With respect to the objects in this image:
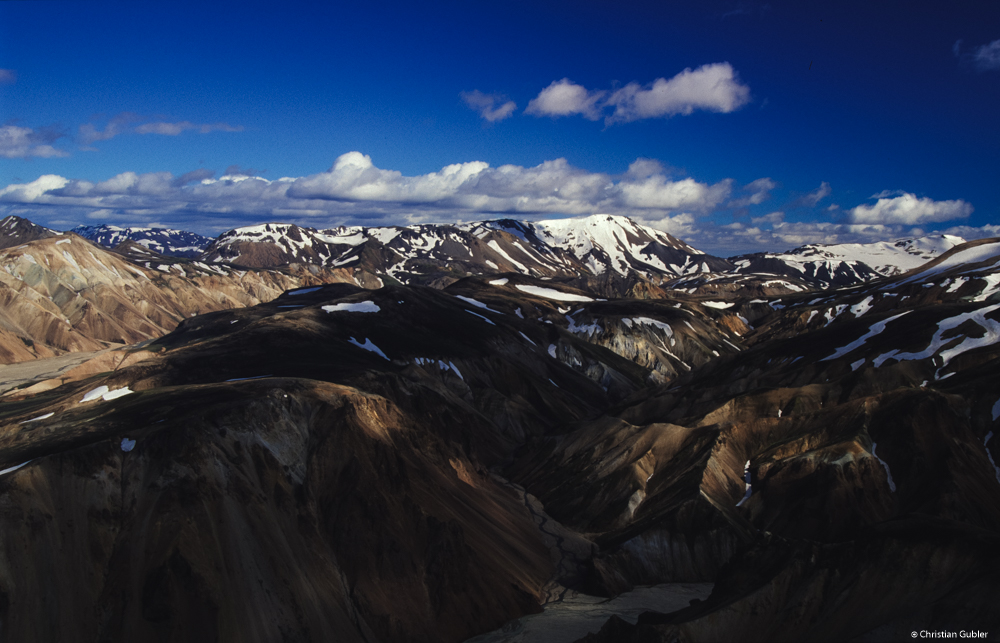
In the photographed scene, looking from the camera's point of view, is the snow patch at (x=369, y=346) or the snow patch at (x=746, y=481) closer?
the snow patch at (x=746, y=481)

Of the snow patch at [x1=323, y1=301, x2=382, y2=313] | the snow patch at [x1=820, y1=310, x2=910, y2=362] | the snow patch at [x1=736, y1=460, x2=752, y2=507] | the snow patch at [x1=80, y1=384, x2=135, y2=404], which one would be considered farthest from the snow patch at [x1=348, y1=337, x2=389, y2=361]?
the snow patch at [x1=820, y1=310, x2=910, y2=362]

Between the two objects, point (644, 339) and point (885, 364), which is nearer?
point (885, 364)

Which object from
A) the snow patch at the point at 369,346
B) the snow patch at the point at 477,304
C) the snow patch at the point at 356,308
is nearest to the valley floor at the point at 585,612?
the snow patch at the point at 369,346

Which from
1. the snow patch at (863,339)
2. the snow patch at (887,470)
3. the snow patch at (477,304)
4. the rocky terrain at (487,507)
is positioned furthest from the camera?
the snow patch at (477,304)

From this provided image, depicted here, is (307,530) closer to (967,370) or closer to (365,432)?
(365,432)

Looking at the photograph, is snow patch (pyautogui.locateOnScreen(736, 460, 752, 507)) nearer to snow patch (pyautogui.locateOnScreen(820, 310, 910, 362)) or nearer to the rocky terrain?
the rocky terrain

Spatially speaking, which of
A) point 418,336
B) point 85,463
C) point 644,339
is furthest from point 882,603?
point 644,339

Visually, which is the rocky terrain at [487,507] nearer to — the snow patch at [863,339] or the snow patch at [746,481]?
the snow patch at [746,481]

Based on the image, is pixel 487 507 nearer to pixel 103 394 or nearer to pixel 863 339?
pixel 103 394

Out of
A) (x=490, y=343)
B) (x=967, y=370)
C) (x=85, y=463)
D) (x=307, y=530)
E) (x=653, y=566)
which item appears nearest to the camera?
(x=85, y=463)

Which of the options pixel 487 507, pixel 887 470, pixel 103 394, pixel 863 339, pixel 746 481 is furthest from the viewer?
pixel 863 339

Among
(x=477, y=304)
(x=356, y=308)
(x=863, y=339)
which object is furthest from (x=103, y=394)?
(x=477, y=304)
